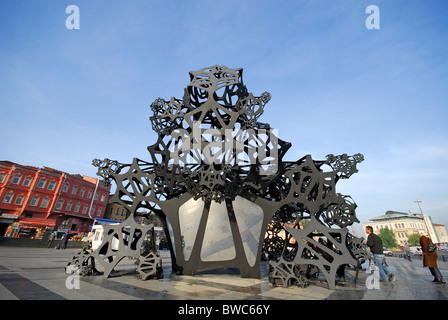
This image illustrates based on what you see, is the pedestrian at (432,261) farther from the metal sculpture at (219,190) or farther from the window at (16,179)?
the window at (16,179)

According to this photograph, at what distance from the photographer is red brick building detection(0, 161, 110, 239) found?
113 ft

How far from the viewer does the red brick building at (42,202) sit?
3447cm

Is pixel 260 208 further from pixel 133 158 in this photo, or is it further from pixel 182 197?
pixel 133 158

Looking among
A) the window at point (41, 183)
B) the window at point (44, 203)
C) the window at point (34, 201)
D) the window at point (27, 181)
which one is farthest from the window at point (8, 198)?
the window at point (44, 203)

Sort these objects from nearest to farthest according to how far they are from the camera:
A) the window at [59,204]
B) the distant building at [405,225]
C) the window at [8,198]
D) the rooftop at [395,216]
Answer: the window at [8,198]
the window at [59,204]
the distant building at [405,225]
the rooftop at [395,216]

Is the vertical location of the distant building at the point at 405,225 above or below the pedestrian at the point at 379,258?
above

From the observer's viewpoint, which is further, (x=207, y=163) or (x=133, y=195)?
(x=133, y=195)

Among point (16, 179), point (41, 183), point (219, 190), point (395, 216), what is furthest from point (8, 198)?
point (395, 216)

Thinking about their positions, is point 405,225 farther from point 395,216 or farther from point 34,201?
point 34,201

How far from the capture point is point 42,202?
38531 mm

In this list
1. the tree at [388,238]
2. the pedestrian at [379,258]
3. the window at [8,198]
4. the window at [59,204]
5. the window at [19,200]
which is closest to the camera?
the pedestrian at [379,258]
